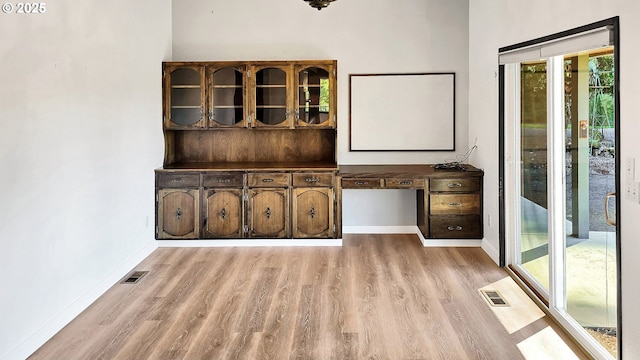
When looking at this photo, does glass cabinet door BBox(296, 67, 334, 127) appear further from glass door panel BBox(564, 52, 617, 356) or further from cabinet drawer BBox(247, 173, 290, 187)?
glass door panel BBox(564, 52, 617, 356)

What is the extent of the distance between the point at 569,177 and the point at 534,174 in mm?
633

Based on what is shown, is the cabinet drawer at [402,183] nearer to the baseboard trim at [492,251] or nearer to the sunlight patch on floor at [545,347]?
the baseboard trim at [492,251]

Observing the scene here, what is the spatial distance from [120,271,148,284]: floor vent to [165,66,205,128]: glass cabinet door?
1.79 meters

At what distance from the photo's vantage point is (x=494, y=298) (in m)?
3.77

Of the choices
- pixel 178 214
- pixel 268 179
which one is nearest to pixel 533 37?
pixel 268 179

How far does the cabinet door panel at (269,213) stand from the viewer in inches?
209

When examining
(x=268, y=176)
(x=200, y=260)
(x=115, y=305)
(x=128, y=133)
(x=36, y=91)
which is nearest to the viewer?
(x=36, y=91)

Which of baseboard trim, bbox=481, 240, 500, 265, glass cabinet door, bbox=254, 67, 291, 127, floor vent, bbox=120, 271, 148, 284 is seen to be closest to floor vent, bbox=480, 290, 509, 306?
baseboard trim, bbox=481, 240, 500, 265

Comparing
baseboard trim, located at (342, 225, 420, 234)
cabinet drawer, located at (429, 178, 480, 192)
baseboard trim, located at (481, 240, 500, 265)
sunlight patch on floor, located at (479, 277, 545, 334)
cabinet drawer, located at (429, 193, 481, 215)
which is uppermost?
cabinet drawer, located at (429, 178, 480, 192)

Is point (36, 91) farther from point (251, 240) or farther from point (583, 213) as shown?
point (583, 213)

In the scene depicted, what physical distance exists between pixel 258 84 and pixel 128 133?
158 cm

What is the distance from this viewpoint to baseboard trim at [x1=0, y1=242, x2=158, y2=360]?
2853 millimetres

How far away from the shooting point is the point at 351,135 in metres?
5.88

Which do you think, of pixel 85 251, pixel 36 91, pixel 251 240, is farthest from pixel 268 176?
pixel 36 91
